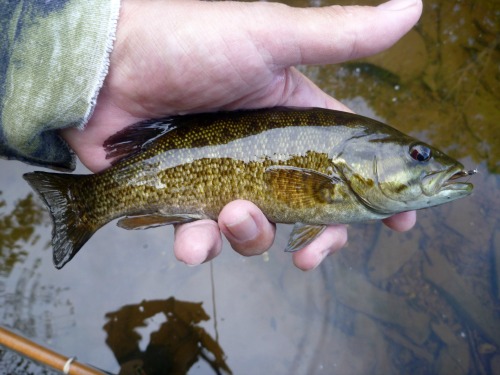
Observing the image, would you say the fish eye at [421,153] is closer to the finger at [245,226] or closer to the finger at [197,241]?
the finger at [245,226]

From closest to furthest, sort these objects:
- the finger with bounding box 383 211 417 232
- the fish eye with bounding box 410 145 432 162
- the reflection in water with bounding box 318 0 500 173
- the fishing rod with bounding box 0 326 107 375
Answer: the fish eye with bounding box 410 145 432 162
the finger with bounding box 383 211 417 232
the fishing rod with bounding box 0 326 107 375
the reflection in water with bounding box 318 0 500 173

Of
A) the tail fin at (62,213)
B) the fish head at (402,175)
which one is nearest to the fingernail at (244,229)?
the fish head at (402,175)

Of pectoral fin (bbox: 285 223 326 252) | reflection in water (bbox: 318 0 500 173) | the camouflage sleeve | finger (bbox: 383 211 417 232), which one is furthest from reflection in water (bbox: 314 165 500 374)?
the camouflage sleeve

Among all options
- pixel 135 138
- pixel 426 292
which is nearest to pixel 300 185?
pixel 135 138

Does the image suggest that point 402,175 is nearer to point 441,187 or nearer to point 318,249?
point 441,187

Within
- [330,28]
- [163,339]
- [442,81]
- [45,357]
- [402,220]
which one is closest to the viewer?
[330,28]

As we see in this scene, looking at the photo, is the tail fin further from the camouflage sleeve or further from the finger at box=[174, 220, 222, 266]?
the finger at box=[174, 220, 222, 266]
